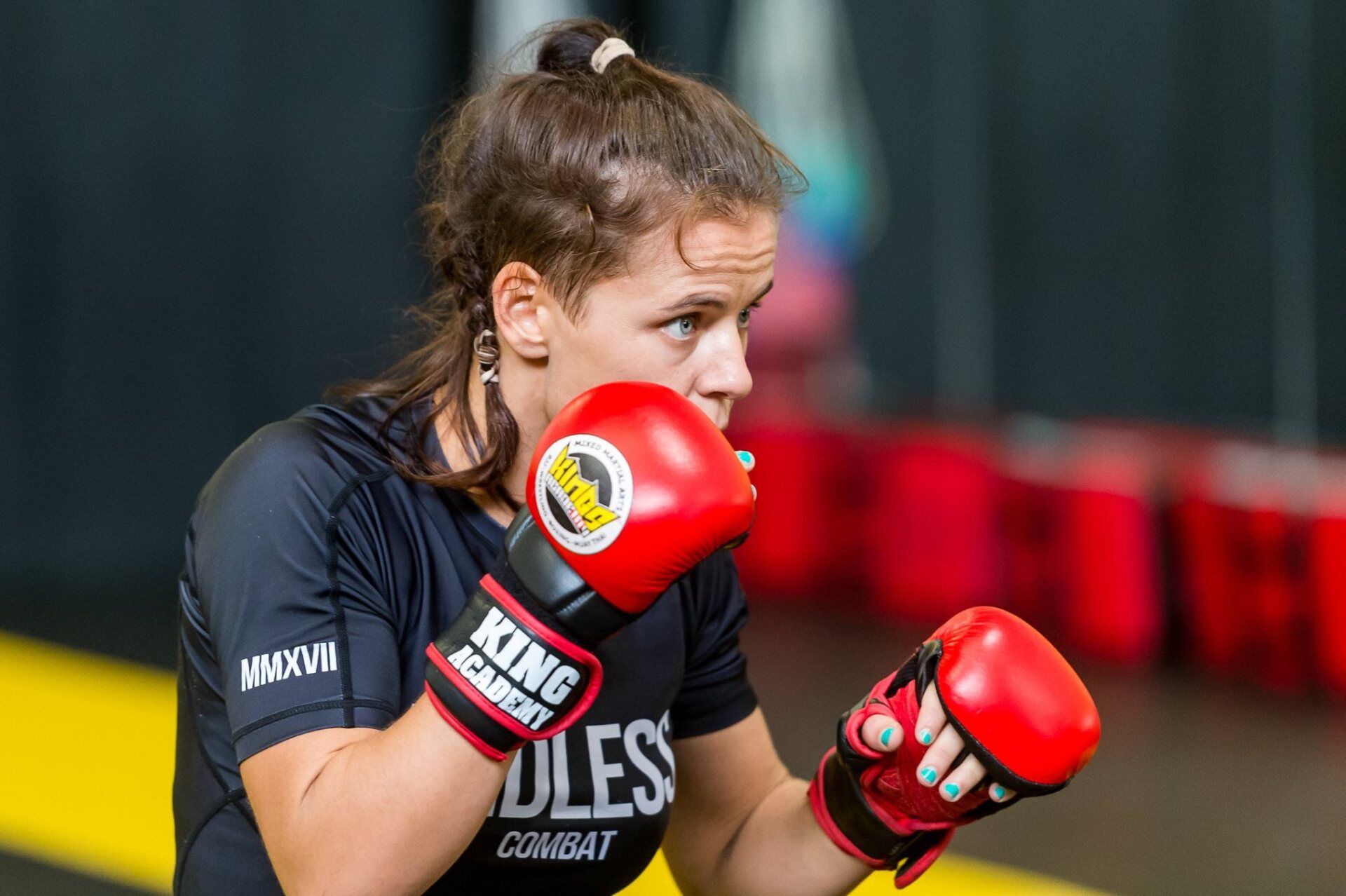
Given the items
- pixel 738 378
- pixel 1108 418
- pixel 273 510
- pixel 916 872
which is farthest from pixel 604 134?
pixel 1108 418

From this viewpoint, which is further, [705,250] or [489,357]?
[489,357]

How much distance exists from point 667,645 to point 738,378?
28 centimetres

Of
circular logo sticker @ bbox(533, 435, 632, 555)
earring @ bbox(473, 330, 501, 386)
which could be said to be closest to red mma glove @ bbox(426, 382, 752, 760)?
circular logo sticker @ bbox(533, 435, 632, 555)

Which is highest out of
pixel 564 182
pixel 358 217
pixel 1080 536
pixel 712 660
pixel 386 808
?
pixel 564 182

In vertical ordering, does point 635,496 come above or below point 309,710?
above

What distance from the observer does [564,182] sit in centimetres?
118

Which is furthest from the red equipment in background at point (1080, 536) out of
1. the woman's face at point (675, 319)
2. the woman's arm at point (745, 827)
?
the woman's face at point (675, 319)

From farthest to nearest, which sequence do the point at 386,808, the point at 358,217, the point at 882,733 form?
1. the point at 358,217
2. the point at 882,733
3. the point at 386,808

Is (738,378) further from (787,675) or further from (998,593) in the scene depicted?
(998,593)

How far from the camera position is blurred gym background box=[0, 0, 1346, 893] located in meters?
3.67

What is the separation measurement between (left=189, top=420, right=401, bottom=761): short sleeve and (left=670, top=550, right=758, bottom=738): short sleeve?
335 mm

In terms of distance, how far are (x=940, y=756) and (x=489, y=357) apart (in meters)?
0.49

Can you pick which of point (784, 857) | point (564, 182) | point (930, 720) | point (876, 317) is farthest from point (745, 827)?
point (876, 317)

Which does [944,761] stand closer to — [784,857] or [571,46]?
[784,857]
